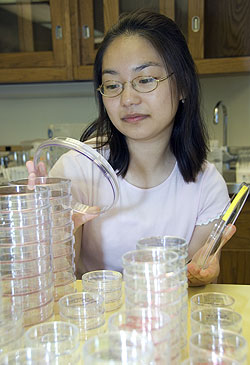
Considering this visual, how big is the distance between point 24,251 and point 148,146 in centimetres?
63

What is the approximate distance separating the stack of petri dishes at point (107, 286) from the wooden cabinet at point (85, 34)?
1645 mm

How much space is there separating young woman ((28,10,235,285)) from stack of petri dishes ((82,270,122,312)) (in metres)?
0.31

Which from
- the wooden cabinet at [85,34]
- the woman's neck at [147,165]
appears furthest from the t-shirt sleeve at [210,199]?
the wooden cabinet at [85,34]

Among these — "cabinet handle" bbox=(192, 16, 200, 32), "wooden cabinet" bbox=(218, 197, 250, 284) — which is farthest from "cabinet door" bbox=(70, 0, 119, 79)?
"wooden cabinet" bbox=(218, 197, 250, 284)

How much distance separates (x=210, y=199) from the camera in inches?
46.4

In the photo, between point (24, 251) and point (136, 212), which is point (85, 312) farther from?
point (136, 212)

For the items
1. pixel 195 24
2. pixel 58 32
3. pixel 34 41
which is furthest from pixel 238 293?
pixel 34 41

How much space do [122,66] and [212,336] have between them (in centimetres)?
71

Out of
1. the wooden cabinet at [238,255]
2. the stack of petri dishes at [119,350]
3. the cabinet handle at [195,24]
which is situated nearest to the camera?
the stack of petri dishes at [119,350]

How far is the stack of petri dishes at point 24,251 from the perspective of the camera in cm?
63

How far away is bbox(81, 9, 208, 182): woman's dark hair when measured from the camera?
1.04 m

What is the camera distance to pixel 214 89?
251 centimetres

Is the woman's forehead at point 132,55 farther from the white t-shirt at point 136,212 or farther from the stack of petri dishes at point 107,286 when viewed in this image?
the stack of petri dishes at point 107,286

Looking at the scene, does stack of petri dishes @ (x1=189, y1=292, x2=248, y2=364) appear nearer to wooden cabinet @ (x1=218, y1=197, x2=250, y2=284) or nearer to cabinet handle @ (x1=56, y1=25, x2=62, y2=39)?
wooden cabinet @ (x1=218, y1=197, x2=250, y2=284)
